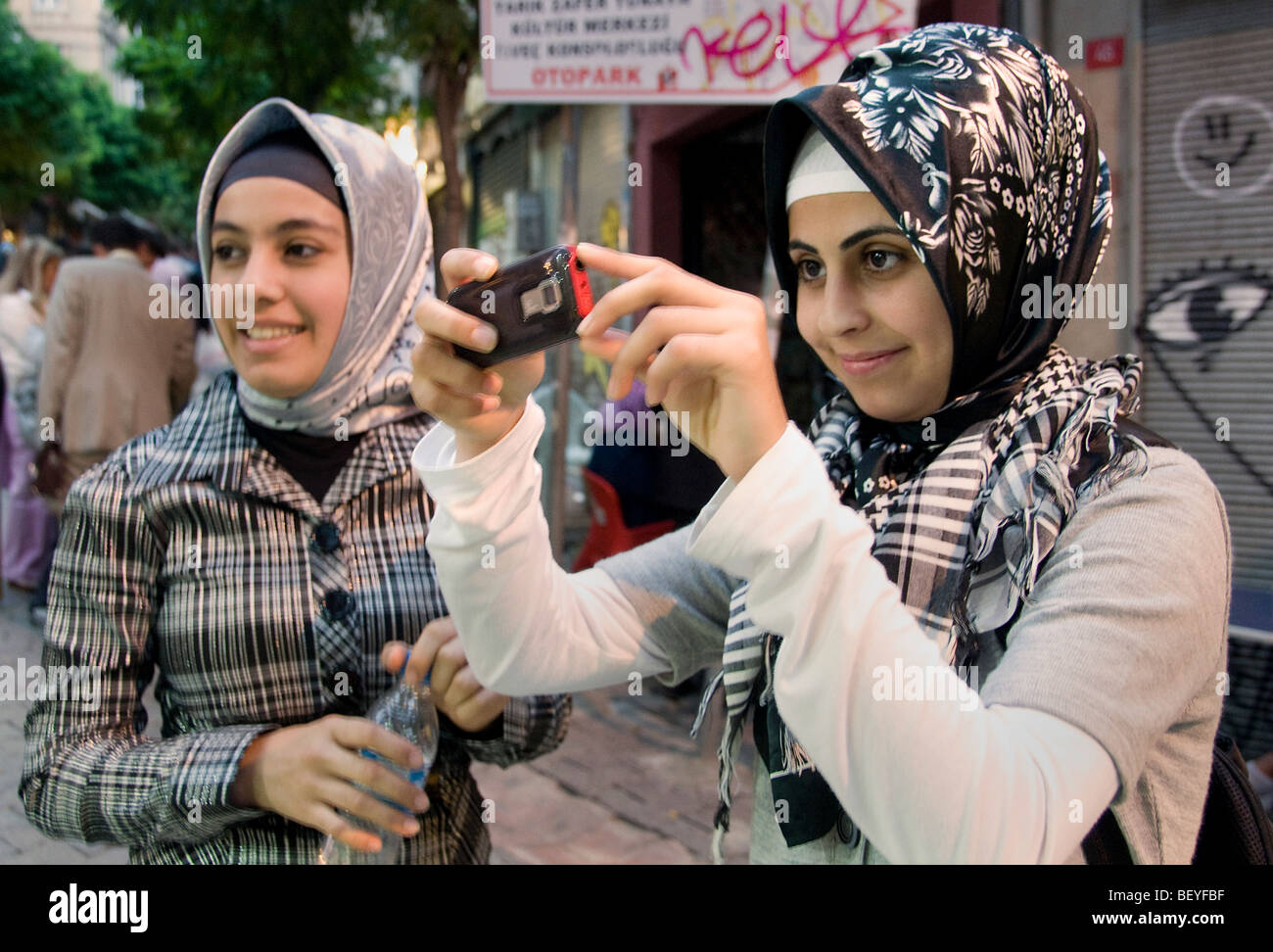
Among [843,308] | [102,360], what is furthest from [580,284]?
[102,360]

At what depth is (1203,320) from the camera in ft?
13.4

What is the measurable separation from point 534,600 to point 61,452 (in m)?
5.05

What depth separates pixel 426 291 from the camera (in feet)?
6.77

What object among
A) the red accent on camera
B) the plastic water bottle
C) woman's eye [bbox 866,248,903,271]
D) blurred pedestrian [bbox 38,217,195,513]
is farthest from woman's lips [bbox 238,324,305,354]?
blurred pedestrian [bbox 38,217,195,513]

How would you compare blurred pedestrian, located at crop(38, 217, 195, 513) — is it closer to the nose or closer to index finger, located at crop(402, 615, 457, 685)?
index finger, located at crop(402, 615, 457, 685)

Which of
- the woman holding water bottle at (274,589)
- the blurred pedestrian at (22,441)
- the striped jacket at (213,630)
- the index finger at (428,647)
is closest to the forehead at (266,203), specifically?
the woman holding water bottle at (274,589)

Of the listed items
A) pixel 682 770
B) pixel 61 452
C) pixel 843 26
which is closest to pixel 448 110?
pixel 61 452

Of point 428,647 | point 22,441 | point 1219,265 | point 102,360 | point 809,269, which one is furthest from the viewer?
point 22,441

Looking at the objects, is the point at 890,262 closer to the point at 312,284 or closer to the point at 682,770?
the point at 312,284

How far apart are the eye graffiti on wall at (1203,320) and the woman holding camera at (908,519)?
2977 millimetres

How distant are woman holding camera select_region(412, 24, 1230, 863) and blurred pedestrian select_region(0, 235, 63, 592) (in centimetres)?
604

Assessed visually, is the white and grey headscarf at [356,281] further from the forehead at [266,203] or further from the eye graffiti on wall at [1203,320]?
the eye graffiti on wall at [1203,320]

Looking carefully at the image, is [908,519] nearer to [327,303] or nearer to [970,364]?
[970,364]

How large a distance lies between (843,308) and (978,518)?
0.34m
